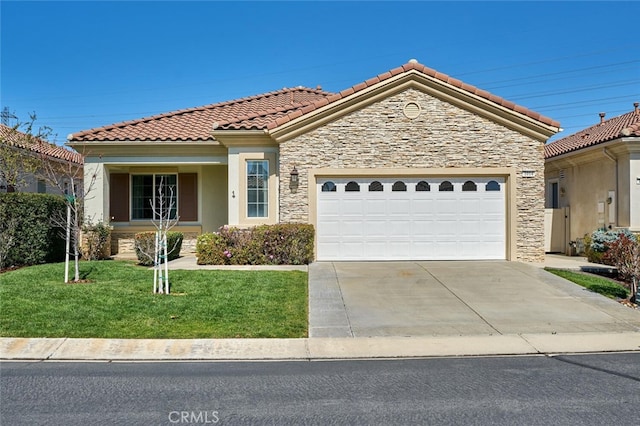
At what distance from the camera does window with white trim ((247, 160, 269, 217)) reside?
16438 millimetres

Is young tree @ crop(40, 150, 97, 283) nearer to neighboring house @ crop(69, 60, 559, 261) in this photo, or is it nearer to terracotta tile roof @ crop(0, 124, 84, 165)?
terracotta tile roof @ crop(0, 124, 84, 165)

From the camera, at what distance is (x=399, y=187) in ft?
51.2

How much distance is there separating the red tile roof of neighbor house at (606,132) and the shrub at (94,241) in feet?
52.7

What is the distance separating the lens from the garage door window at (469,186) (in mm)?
15594

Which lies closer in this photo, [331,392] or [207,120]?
[331,392]

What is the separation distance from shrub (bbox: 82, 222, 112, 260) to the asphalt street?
10.1 metres

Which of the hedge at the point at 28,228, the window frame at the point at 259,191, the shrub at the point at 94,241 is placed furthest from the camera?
the shrub at the point at 94,241

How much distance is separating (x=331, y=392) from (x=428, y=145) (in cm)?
1080

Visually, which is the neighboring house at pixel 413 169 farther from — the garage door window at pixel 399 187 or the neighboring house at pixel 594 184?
the neighboring house at pixel 594 184

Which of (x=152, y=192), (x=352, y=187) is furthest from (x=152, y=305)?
(x=152, y=192)

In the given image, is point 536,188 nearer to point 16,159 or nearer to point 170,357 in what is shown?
point 170,357

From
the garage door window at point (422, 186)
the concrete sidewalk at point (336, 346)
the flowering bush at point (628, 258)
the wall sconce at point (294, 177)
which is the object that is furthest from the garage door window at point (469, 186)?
the concrete sidewalk at point (336, 346)

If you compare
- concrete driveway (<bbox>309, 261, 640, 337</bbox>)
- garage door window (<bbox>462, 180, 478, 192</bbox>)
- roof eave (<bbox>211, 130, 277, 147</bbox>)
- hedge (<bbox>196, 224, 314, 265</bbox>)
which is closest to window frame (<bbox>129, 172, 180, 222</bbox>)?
roof eave (<bbox>211, 130, 277, 147</bbox>)

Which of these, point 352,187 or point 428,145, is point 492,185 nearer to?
point 428,145
